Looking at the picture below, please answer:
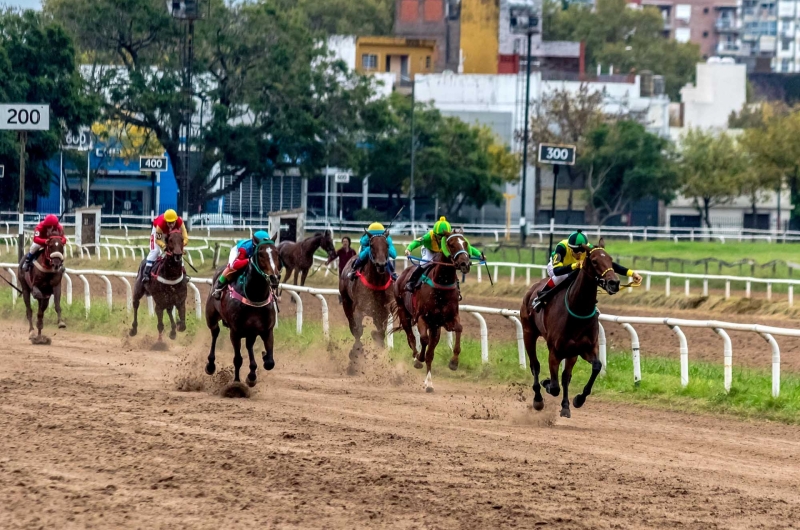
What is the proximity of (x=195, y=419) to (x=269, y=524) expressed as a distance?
3.59m

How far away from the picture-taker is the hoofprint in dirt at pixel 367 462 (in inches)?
265

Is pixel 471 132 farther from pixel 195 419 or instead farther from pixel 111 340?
pixel 195 419

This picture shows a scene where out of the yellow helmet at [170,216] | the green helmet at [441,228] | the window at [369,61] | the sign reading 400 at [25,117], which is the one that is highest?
the window at [369,61]

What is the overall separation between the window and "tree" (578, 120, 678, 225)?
73.4ft

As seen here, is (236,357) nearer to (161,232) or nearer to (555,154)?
(161,232)

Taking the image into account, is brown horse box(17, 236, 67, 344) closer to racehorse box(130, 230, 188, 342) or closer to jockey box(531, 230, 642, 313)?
racehorse box(130, 230, 188, 342)

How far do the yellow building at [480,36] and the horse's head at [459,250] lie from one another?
6164 cm

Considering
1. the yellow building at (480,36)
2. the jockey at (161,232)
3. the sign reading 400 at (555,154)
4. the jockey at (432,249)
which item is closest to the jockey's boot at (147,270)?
the jockey at (161,232)

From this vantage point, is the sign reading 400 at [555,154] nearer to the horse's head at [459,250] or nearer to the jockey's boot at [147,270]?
the jockey's boot at [147,270]

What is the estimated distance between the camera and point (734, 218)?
217 feet

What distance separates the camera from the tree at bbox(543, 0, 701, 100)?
107 metres

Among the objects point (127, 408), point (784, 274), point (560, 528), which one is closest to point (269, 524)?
point (560, 528)

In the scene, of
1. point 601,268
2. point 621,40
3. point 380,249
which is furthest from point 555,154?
point 621,40

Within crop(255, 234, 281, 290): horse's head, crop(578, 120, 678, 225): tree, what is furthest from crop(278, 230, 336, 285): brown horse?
crop(578, 120, 678, 225): tree
